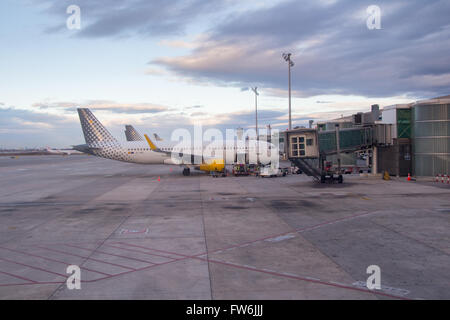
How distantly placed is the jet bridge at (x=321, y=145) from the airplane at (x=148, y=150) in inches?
418

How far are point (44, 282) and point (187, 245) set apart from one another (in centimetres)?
558

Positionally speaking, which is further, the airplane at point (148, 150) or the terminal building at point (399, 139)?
the airplane at point (148, 150)

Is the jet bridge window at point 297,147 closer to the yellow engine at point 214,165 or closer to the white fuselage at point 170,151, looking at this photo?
the white fuselage at point 170,151

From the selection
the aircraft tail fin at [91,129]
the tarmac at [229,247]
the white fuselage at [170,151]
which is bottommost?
the tarmac at [229,247]

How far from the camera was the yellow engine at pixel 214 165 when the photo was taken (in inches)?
1827

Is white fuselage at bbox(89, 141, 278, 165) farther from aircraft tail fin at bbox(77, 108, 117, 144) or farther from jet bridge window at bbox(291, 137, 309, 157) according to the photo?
jet bridge window at bbox(291, 137, 309, 157)

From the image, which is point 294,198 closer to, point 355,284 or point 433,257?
point 433,257

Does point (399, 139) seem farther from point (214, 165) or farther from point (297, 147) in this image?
point (214, 165)

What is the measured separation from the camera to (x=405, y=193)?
28.8 meters

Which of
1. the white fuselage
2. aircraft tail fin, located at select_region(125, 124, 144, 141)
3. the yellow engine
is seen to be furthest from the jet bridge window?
aircraft tail fin, located at select_region(125, 124, 144, 141)

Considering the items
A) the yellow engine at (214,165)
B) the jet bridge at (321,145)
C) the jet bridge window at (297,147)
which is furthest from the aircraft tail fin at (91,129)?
the jet bridge at (321,145)

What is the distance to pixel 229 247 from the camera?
14234 millimetres
